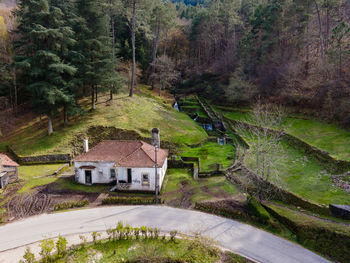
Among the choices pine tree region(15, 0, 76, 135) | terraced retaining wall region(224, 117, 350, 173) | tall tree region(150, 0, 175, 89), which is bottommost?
terraced retaining wall region(224, 117, 350, 173)

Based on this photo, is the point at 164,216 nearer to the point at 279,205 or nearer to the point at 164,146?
the point at 279,205

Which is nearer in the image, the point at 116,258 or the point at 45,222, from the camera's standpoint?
the point at 116,258

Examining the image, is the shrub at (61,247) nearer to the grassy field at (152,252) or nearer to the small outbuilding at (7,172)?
the grassy field at (152,252)

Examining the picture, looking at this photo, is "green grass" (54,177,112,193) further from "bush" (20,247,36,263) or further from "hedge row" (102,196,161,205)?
"bush" (20,247,36,263)

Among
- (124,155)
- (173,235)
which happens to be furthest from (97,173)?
(173,235)

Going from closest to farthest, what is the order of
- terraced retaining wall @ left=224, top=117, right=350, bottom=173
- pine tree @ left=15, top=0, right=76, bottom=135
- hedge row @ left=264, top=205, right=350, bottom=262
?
hedge row @ left=264, top=205, right=350, bottom=262 → terraced retaining wall @ left=224, top=117, right=350, bottom=173 → pine tree @ left=15, top=0, right=76, bottom=135

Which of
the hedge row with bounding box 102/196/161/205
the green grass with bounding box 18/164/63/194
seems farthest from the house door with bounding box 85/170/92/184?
the hedge row with bounding box 102/196/161/205

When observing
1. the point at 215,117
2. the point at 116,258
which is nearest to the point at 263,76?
the point at 215,117

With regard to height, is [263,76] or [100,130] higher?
[263,76]
